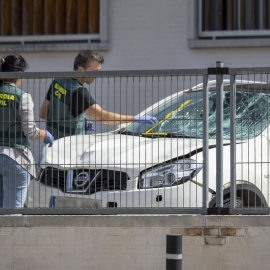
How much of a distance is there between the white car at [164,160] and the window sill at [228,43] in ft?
23.9

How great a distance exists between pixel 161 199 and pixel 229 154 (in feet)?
2.36

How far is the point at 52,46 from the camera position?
16.8m

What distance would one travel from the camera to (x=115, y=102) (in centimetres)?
911

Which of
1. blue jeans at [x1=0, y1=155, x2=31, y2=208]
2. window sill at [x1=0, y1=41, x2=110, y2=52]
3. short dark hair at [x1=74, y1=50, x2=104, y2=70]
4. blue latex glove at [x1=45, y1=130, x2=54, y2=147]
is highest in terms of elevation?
window sill at [x1=0, y1=41, x2=110, y2=52]

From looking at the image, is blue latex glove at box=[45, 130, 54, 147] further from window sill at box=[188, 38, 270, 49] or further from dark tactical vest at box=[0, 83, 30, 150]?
window sill at box=[188, 38, 270, 49]

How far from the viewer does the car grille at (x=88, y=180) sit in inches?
354

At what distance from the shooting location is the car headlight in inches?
351

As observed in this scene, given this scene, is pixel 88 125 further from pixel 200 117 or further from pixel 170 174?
pixel 200 117

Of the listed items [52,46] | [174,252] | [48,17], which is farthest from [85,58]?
[48,17]

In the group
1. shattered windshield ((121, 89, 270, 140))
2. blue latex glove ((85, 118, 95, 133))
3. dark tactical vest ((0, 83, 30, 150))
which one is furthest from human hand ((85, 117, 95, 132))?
dark tactical vest ((0, 83, 30, 150))

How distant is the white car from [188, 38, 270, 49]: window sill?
727cm

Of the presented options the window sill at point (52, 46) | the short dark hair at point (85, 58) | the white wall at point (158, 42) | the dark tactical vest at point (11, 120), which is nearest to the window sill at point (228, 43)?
the white wall at point (158, 42)

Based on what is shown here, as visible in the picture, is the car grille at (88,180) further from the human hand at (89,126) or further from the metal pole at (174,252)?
the metal pole at (174,252)

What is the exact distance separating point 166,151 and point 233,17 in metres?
8.02
